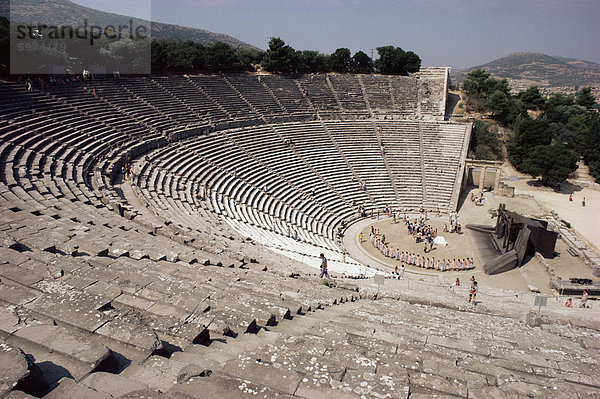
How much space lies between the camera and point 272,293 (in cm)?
884

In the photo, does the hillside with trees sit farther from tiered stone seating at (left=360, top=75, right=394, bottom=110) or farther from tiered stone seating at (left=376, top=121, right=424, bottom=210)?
tiered stone seating at (left=360, top=75, right=394, bottom=110)

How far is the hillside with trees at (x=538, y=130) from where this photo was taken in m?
35.5

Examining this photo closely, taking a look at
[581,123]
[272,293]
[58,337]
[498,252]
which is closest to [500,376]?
[272,293]

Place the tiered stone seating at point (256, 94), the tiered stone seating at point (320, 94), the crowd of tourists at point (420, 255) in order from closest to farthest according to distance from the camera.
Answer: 1. the crowd of tourists at point (420, 255)
2. the tiered stone seating at point (256, 94)
3. the tiered stone seating at point (320, 94)

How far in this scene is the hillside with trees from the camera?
116 feet

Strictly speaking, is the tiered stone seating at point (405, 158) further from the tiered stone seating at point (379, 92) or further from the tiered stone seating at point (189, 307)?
the tiered stone seating at point (189, 307)

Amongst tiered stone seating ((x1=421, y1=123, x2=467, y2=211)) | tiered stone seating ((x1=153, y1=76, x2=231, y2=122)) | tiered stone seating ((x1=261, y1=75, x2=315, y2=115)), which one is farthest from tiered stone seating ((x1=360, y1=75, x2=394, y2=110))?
tiered stone seating ((x1=153, y1=76, x2=231, y2=122))

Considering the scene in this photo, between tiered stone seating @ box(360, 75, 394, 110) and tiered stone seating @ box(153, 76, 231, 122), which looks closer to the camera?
tiered stone seating @ box(153, 76, 231, 122)

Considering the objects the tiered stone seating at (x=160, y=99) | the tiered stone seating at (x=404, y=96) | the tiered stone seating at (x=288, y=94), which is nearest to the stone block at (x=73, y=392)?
the tiered stone seating at (x=160, y=99)

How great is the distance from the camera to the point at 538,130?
3934 centimetres

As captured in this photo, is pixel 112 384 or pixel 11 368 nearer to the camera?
pixel 11 368

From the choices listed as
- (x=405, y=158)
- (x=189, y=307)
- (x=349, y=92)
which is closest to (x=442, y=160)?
(x=405, y=158)

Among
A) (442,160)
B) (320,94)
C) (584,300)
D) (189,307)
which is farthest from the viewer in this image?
(320,94)

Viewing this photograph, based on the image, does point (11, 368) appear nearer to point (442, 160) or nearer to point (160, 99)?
point (160, 99)
